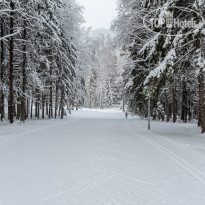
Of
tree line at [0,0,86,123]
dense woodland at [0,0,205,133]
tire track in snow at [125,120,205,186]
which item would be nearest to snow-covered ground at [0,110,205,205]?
tire track in snow at [125,120,205,186]

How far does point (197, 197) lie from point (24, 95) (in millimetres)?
20014

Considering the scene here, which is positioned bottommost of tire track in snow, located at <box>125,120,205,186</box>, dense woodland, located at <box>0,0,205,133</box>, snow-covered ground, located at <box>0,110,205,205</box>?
tire track in snow, located at <box>125,120,205,186</box>

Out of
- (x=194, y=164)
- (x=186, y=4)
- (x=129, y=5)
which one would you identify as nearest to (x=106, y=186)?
(x=194, y=164)

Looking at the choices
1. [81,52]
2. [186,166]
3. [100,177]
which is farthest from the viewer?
[81,52]

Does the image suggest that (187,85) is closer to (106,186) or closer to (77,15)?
(77,15)

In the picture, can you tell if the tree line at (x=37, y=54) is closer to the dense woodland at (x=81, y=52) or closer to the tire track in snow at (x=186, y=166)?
the dense woodland at (x=81, y=52)

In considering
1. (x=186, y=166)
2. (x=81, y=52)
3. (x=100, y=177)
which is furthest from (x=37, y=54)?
(x=100, y=177)

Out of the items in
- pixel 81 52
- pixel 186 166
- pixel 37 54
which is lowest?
pixel 186 166

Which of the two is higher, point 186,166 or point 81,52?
point 81,52

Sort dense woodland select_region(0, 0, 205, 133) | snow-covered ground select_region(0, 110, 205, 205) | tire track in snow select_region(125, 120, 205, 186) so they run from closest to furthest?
snow-covered ground select_region(0, 110, 205, 205)
tire track in snow select_region(125, 120, 205, 186)
dense woodland select_region(0, 0, 205, 133)

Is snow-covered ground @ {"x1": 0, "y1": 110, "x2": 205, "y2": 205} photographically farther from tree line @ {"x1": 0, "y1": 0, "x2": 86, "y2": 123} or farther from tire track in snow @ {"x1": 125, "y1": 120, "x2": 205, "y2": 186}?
tree line @ {"x1": 0, "y1": 0, "x2": 86, "y2": 123}

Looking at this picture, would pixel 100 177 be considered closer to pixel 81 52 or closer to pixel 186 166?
pixel 186 166

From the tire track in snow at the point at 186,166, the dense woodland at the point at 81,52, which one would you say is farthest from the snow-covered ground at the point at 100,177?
the dense woodland at the point at 81,52

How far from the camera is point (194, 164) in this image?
22.9ft
